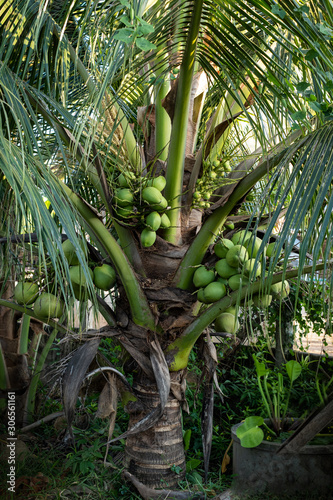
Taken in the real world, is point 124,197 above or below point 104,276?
above

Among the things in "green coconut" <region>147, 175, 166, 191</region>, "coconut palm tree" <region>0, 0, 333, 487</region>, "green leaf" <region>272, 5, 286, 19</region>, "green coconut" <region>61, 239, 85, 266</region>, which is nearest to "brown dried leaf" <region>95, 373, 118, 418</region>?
"coconut palm tree" <region>0, 0, 333, 487</region>

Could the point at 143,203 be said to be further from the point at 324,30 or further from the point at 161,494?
the point at 161,494

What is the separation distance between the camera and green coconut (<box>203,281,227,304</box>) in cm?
189

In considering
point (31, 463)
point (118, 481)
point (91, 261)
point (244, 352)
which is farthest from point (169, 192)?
point (244, 352)

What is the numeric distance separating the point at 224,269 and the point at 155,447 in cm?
Result: 94

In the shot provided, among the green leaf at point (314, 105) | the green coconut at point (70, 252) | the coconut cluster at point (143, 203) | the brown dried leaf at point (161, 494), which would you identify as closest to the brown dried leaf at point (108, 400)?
the brown dried leaf at point (161, 494)

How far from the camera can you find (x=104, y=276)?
2.06 metres

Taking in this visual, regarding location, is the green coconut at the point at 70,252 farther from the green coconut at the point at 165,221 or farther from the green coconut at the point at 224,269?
the green coconut at the point at 224,269

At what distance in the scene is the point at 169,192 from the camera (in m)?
2.04

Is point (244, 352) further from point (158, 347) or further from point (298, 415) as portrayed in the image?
point (158, 347)

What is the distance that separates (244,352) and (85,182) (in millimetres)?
1902

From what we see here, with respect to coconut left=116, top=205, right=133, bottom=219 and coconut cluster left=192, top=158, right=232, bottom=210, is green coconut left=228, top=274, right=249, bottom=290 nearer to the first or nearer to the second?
coconut cluster left=192, top=158, right=232, bottom=210

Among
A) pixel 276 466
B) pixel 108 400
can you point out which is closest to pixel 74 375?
pixel 108 400

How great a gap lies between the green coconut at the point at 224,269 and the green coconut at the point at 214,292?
1.7 inches
